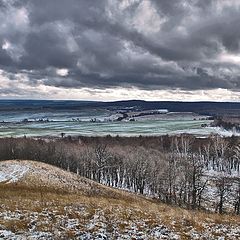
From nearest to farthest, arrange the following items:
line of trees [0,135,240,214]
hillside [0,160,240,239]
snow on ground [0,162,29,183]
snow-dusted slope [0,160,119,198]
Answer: hillside [0,160,240,239] < snow-dusted slope [0,160,119,198] < snow on ground [0,162,29,183] < line of trees [0,135,240,214]

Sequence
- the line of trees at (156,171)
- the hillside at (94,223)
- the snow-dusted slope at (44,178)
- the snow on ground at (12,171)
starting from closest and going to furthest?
1. the hillside at (94,223)
2. the snow-dusted slope at (44,178)
3. the snow on ground at (12,171)
4. the line of trees at (156,171)

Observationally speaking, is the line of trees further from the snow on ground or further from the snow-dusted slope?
the snow on ground

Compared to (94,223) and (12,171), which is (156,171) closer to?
(12,171)

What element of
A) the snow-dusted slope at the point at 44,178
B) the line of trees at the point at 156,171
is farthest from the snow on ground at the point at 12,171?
the line of trees at the point at 156,171

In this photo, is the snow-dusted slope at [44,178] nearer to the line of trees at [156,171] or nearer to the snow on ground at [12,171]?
the snow on ground at [12,171]

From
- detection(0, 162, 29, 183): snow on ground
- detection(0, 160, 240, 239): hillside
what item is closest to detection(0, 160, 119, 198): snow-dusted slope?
detection(0, 162, 29, 183): snow on ground

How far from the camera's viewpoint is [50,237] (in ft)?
60.5

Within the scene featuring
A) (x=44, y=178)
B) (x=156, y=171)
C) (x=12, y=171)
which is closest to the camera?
(x=44, y=178)

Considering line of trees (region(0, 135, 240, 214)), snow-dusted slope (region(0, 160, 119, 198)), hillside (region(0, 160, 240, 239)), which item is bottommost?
line of trees (region(0, 135, 240, 214))

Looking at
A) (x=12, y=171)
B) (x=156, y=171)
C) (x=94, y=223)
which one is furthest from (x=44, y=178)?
(x=156, y=171)

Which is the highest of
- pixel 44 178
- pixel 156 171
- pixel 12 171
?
pixel 12 171

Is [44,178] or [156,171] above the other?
[44,178]

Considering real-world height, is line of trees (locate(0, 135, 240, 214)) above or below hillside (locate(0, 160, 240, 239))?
below

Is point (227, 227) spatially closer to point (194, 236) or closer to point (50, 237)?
point (194, 236)
